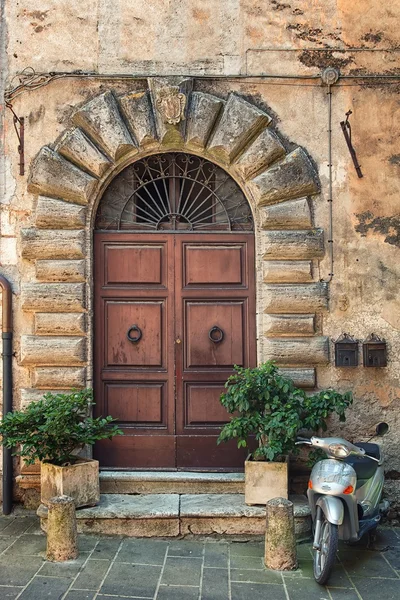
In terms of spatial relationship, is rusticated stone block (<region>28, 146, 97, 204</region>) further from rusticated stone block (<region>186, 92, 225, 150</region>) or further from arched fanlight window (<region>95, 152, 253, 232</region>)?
rusticated stone block (<region>186, 92, 225, 150</region>)

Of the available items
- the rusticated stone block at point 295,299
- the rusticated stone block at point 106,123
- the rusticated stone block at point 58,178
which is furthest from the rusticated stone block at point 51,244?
the rusticated stone block at point 295,299

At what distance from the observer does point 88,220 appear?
607cm

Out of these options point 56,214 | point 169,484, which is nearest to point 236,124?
point 56,214

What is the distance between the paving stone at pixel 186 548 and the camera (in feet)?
16.3

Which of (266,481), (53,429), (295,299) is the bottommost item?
(266,481)

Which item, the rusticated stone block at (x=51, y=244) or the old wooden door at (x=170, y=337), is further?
the old wooden door at (x=170, y=337)

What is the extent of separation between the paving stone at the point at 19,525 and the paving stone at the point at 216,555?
1.65 meters

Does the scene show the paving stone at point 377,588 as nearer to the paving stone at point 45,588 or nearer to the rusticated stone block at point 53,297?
the paving stone at point 45,588

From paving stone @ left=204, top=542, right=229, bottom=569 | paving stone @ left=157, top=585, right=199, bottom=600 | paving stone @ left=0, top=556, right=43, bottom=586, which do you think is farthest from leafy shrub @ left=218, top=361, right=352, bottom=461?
paving stone @ left=0, top=556, right=43, bottom=586

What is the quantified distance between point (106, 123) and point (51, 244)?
4.21 ft

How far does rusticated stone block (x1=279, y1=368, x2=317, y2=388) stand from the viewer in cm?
589

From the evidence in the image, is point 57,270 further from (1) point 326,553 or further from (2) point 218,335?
(1) point 326,553

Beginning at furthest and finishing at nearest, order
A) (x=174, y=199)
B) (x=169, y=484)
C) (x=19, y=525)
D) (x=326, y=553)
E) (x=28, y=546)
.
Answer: (x=174, y=199) → (x=169, y=484) → (x=19, y=525) → (x=28, y=546) → (x=326, y=553)

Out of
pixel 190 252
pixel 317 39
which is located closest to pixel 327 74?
pixel 317 39
